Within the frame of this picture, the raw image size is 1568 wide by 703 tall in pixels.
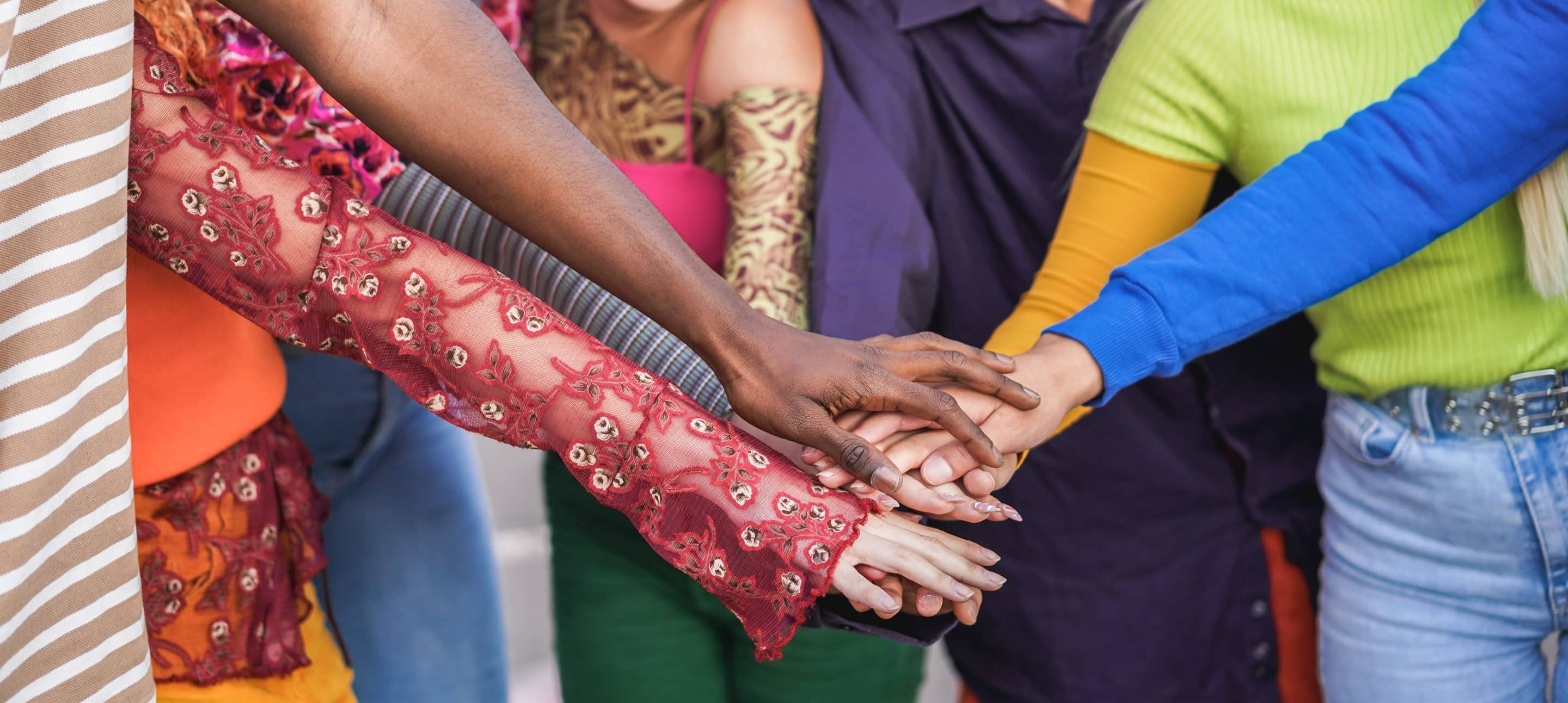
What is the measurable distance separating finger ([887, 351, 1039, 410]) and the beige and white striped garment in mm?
569

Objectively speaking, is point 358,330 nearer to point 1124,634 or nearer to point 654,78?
point 654,78

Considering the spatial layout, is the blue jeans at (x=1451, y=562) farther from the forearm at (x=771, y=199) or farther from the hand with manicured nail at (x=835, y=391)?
the forearm at (x=771, y=199)

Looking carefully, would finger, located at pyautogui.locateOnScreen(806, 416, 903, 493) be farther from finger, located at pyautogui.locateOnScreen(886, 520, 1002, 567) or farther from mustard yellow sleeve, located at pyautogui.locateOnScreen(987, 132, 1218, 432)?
mustard yellow sleeve, located at pyautogui.locateOnScreen(987, 132, 1218, 432)

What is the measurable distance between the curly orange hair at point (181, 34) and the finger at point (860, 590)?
2.05 feet

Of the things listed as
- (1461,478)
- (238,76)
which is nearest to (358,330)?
(238,76)

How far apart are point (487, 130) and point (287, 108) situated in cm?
33

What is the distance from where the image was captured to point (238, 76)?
104 cm

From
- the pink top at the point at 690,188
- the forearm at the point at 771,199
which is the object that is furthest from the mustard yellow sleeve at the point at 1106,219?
the pink top at the point at 690,188

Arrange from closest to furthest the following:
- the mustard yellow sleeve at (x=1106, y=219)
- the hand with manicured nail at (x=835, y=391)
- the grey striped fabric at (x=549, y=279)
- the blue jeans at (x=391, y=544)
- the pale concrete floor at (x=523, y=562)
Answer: the hand with manicured nail at (x=835, y=391) → the grey striped fabric at (x=549, y=279) → the mustard yellow sleeve at (x=1106, y=219) → the blue jeans at (x=391, y=544) → the pale concrete floor at (x=523, y=562)

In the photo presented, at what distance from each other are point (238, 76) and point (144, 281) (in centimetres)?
23

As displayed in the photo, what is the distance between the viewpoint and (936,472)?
1021mm

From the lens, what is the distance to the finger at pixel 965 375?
1016 millimetres

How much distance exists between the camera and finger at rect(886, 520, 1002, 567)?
0.94 meters

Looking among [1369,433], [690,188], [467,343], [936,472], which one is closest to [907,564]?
[936,472]
